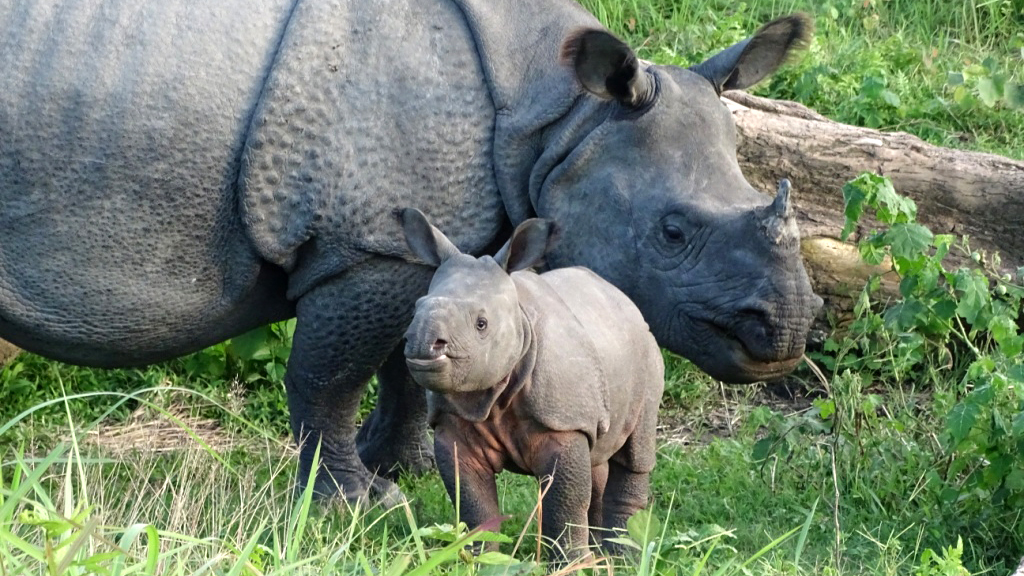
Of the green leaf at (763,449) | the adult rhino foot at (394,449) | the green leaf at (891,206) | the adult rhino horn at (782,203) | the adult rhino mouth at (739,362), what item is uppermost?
the adult rhino horn at (782,203)

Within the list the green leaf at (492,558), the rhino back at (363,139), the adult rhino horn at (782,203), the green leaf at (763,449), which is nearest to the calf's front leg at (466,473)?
the green leaf at (492,558)

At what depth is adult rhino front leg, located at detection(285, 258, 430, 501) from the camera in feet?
17.7

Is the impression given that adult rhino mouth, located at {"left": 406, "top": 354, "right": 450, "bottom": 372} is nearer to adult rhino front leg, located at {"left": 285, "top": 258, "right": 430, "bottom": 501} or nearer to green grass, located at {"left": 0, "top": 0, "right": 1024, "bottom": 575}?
green grass, located at {"left": 0, "top": 0, "right": 1024, "bottom": 575}

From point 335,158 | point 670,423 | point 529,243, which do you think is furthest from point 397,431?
point 529,243

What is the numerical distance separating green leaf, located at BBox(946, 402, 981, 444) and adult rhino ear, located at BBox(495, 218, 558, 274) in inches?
62.1

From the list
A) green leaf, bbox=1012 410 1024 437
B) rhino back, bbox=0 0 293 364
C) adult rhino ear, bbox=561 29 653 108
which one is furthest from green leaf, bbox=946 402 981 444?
rhino back, bbox=0 0 293 364

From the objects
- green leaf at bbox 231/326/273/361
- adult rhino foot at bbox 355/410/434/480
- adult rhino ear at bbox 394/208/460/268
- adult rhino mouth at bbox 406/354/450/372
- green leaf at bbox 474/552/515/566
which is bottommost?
adult rhino foot at bbox 355/410/434/480

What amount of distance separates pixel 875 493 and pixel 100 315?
2775 mm

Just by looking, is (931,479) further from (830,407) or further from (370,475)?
(370,475)

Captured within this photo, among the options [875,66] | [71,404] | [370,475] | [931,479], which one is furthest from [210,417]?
[875,66]

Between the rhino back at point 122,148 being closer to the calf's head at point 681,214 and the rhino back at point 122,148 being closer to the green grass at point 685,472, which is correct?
the green grass at point 685,472

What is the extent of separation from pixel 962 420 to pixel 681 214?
3.75ft

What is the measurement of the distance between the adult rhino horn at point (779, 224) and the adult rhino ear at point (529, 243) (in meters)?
0.71

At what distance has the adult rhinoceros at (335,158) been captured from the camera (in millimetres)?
5227
